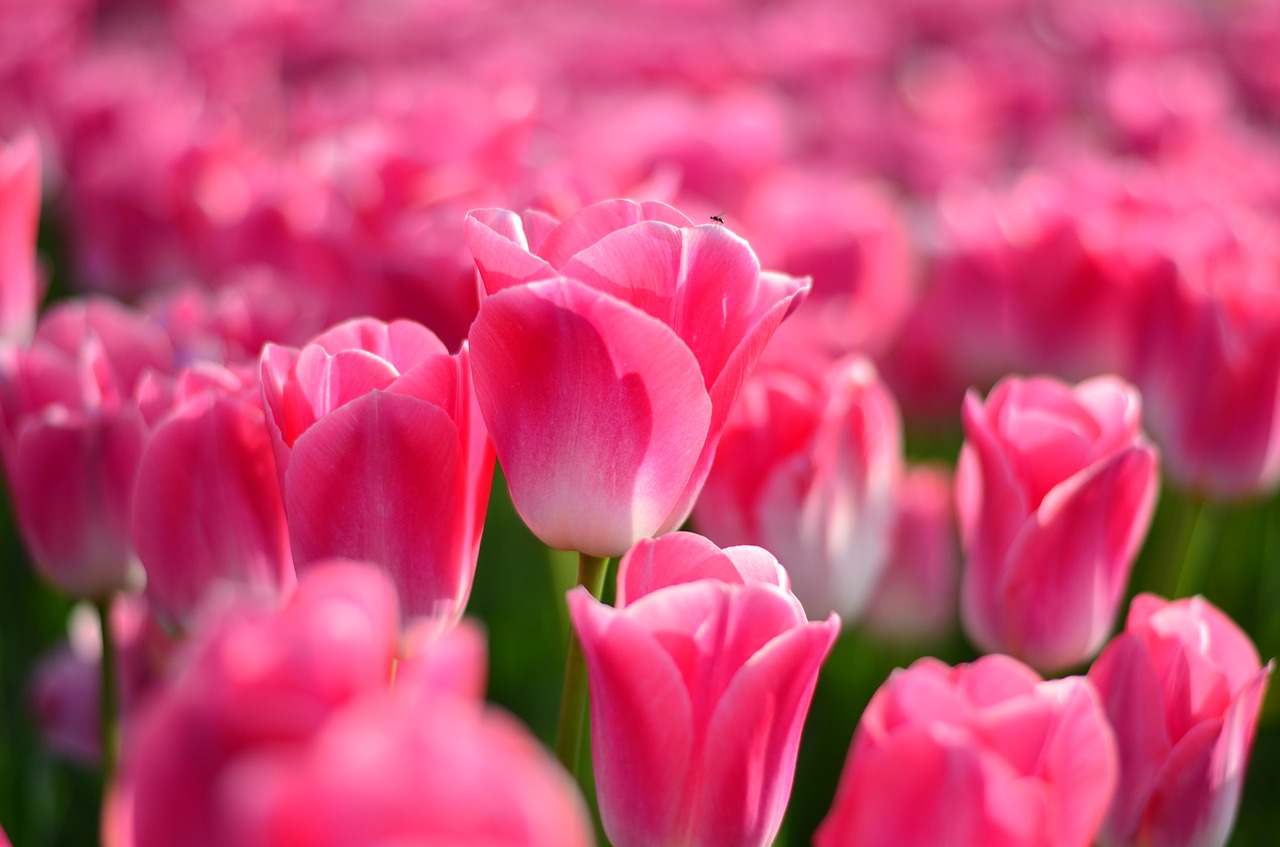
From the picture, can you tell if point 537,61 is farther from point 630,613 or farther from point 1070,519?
point 630,613

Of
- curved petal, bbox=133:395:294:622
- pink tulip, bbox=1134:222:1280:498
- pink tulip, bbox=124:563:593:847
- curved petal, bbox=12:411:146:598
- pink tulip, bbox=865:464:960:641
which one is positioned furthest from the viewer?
pink tulip, bbox=865:464:960:641

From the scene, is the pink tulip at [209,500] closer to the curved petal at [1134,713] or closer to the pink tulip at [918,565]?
the curved petal at [1134,713]

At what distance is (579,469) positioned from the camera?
0.59 m

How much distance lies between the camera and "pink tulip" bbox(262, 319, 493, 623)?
549 millimetres

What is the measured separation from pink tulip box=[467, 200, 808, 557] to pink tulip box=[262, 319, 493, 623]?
0.07 ft

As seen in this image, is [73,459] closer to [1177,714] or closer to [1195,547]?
[1177,714]

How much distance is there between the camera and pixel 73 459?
751 mm

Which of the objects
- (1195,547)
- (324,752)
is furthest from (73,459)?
(1195,547)

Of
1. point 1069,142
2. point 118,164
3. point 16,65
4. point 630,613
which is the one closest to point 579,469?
point 630,613

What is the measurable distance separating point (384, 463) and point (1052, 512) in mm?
399

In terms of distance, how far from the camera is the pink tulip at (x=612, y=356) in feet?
1.80

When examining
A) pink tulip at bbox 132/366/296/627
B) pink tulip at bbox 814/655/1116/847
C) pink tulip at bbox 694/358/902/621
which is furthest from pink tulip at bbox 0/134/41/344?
pink tulip at bbox 814/655/1116/847

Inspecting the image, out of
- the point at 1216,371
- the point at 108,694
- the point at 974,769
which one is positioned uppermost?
the point at 974,769

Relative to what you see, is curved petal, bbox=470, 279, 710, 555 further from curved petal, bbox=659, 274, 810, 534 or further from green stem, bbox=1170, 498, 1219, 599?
green stem, bbox=1170, 498, 1219, 599
